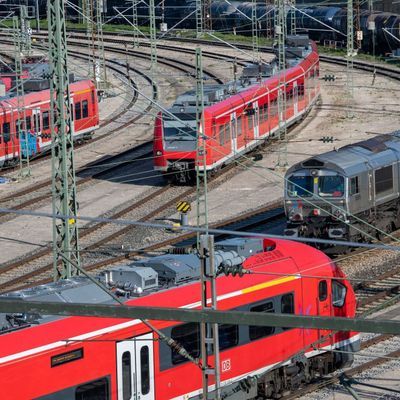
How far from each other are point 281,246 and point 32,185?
21498mm

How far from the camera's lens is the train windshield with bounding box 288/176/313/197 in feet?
96.7

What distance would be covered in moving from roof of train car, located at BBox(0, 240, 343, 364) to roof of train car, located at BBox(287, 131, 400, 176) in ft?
30.5

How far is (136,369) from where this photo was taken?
638 inches

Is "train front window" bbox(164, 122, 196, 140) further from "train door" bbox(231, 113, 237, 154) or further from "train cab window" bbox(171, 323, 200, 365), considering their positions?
"train cab window" bbox(171, 323, 200, 365)

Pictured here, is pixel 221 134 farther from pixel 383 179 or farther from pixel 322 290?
pixel 322 290

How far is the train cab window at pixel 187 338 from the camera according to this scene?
16.8 metres

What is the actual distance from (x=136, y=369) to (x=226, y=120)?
77.3 ft

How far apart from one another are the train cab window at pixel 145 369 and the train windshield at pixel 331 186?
13.7 metres

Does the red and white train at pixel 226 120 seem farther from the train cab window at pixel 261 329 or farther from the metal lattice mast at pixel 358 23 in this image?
the metal lattice mast at pixel 358 23

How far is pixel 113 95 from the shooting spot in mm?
61031

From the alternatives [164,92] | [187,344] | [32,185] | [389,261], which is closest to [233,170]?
[32,185]

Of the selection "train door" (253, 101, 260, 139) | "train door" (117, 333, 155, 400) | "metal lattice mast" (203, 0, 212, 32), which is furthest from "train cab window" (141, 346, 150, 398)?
"metal lattice mast" (203, 0, 212, 32)

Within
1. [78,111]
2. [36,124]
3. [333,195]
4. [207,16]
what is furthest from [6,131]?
[207,16]

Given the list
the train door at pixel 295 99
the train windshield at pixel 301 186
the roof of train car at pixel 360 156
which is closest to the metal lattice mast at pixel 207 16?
the train door at pixel 295 99
